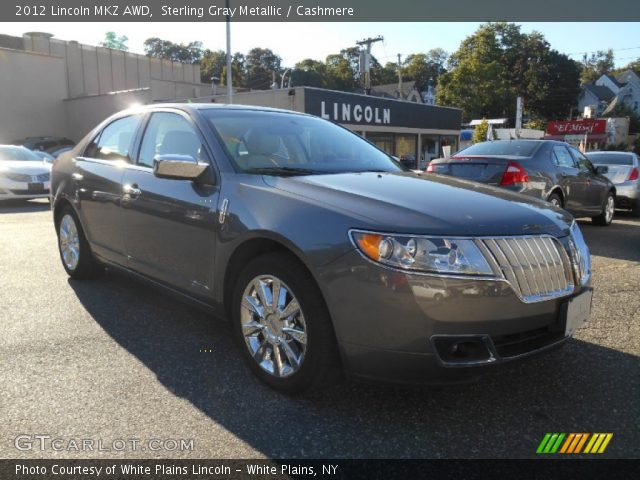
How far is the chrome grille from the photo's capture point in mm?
2416

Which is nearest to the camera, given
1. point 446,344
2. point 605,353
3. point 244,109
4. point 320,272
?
point 446,344

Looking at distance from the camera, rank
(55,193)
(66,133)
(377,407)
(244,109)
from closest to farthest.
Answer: (377,407), (244,109), (55,193), (66,133)

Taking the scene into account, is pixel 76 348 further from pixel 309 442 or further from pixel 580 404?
pixel 580 404

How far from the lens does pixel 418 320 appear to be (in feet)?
7.58

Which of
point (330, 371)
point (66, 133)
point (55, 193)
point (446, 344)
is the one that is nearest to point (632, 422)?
point (446, 344)

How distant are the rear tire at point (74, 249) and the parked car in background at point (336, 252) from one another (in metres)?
1.08

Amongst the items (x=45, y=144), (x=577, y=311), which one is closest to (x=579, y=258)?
(x=577, y=311)

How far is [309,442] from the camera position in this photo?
2.41 m

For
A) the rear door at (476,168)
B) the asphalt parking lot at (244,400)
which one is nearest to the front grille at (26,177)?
the asphalt parking lot at (244,400)

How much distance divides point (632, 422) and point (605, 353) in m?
0.91

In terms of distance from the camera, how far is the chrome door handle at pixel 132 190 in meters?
3.81

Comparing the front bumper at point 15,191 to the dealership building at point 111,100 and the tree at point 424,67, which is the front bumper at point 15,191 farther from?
the tree at point 424,67

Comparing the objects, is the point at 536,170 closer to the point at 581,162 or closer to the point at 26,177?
the point at 581,162

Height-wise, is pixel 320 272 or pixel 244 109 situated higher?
pixel 244 109
